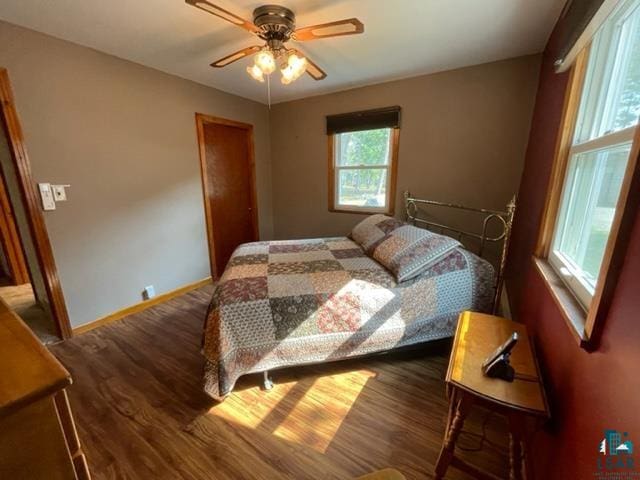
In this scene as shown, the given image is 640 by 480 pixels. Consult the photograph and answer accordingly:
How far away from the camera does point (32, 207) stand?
1.94 meters

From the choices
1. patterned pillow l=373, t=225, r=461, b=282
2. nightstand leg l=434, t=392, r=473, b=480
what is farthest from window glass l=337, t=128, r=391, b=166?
nightstand leg l=434, t=392, r=473, b=480

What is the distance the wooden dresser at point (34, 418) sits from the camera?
52cm

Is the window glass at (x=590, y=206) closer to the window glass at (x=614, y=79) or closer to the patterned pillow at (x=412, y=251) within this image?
the window glass at (x=614, y=79)

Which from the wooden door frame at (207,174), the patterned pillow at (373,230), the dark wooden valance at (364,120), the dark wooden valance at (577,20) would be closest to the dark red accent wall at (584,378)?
the dark wooden valance at (577,20)

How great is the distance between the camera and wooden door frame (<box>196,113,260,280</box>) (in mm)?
2977

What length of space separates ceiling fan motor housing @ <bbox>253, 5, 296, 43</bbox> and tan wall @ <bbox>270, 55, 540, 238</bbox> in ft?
5.33

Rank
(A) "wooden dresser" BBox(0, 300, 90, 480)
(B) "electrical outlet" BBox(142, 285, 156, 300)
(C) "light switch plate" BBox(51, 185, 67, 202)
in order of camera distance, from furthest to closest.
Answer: (B) "electrical outlet" BBox(142, 285, 156, 300) < (C) "light switch plate" BBox(51, 185, 67, 202) < (A) "wooden dresser" BBox(0, 300, 90, 480)

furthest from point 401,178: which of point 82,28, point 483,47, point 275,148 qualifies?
point 82,28

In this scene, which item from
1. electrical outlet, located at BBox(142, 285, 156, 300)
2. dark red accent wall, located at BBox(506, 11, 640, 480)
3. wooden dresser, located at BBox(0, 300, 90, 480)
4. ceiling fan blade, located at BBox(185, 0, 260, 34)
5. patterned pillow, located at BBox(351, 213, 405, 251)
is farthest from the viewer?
electrical outlet, located at BBox(142, 285, 156, 300)

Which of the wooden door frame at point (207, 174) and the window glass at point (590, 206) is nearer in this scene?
the window glass at point (590, 206)

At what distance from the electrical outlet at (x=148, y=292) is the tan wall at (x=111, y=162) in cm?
5

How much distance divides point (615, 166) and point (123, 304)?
139 inches

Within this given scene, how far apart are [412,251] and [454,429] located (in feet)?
3.59

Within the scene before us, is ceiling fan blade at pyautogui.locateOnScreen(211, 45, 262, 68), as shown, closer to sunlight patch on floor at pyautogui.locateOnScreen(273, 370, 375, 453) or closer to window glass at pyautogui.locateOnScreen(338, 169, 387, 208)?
window glass at pyautogui.locateOnScreen(338, 169, 387, 208)
